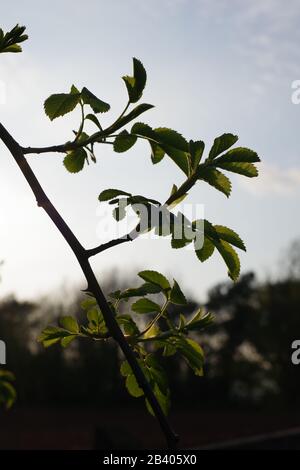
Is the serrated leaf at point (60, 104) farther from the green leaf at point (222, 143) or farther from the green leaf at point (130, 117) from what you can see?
the green leaf at point (222, 143)

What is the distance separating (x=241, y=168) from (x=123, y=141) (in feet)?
0.60

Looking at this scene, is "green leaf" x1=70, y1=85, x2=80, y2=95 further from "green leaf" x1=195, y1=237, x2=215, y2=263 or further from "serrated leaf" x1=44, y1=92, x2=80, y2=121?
"green leaf" x1=195, y1=237, x2=215, y2=263

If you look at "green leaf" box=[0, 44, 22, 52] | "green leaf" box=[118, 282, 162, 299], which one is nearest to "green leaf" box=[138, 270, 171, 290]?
"green leaf" box=[118, 282, 162, 299]

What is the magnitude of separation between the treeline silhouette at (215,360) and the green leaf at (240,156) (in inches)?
834

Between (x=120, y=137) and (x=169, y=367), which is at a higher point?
(x=169, y=367)

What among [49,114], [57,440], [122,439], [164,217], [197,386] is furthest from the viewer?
[197,386]

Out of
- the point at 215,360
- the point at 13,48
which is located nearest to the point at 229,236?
the point at 13,48

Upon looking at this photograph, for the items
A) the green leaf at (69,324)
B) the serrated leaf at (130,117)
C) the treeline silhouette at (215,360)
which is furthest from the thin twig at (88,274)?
the treeline silhouette at (215,360)

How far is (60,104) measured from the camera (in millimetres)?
865

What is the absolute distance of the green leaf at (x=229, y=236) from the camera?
89cm

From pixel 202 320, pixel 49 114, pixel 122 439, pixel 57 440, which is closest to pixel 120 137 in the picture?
pixel 49 114

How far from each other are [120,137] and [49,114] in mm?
120

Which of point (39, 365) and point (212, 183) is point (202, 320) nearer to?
point (212, 183)

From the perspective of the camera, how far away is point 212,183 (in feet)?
2.84
